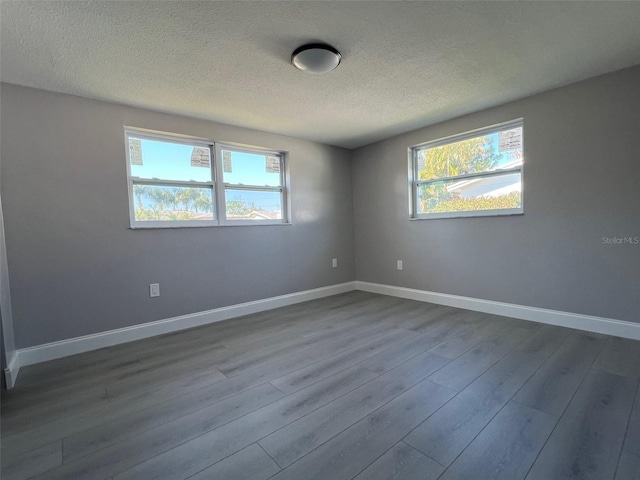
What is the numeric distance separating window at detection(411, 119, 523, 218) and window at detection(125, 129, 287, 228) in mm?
1889

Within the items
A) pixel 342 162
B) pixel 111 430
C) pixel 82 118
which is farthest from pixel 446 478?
pixel 342 162

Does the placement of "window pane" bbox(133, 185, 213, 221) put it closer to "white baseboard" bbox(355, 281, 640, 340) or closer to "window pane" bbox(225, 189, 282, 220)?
"window pane" bbox(225, 189, 282, 220)

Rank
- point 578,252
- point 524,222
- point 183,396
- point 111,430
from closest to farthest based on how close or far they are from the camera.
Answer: point 111,430
point 183,396
point 578,252
point 524,222

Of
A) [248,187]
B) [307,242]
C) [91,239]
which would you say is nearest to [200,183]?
[248,187]

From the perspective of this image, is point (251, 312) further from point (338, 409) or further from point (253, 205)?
point (338, 409)

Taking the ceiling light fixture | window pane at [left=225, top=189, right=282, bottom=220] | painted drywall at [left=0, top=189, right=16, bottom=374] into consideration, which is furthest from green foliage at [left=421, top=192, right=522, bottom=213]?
painted drywall at [left=0, top=189, right=16, bottom=374]

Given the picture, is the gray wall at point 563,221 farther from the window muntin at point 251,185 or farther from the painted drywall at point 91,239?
the painted drywall at point 91,239

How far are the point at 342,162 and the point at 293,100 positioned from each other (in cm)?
188

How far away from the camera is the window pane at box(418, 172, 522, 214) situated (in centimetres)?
302

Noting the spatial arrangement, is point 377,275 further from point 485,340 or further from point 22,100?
point 22,100

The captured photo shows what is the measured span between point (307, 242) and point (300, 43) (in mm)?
2542

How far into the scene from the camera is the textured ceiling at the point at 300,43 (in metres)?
1.60

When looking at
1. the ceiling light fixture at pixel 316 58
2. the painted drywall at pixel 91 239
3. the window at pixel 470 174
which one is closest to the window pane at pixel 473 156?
the window at pixel 470 174

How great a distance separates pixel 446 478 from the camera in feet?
3.68
